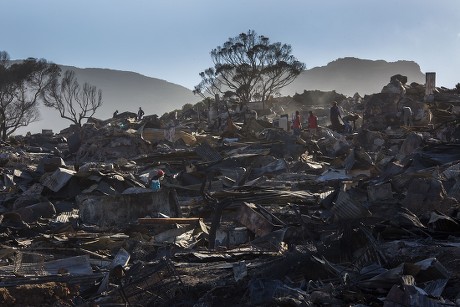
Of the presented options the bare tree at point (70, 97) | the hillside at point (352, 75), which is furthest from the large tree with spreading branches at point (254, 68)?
the hillside at point (352, 75)

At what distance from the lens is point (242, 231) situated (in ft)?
26.3

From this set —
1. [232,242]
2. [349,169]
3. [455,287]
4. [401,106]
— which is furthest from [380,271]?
[401,106]

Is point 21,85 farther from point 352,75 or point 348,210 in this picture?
point 352,75

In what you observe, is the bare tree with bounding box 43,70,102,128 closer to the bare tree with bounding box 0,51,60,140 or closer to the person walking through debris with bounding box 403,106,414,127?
the bare tree with bounding box 0,51,60,140

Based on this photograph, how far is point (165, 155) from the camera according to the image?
656 inches

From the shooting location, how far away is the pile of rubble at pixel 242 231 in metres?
4.91

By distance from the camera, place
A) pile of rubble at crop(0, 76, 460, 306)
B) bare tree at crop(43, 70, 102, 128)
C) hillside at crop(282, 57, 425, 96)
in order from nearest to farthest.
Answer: pile of rubble at crop(0, 76, 460, 306), bare tree at crop(43, 70, 102, 128), hillside at crop(282, 57, 425, 96)

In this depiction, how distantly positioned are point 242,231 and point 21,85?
45.8 m

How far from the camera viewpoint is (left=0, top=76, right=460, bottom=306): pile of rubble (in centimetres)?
491

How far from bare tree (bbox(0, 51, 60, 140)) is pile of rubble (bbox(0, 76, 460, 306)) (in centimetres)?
3491

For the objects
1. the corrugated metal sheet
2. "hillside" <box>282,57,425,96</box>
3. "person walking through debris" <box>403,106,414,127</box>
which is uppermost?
"hillside" <box>282,57,425,96</box>

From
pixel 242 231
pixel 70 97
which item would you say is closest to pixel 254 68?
pixel 70 97

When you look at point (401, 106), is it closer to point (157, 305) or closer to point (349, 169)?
point (349, 169)

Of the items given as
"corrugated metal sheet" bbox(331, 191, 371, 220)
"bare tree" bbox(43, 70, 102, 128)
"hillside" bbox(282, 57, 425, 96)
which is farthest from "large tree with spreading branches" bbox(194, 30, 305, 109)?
"hillside" bbox(282, 57, 425, 96)
